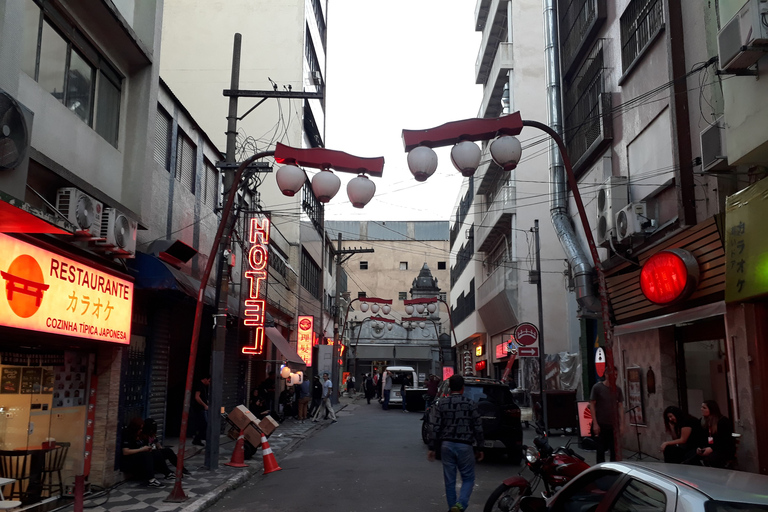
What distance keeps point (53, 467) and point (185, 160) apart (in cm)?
854

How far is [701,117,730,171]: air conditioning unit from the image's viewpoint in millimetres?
10531

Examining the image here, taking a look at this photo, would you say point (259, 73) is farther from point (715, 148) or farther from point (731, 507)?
point (731, 507)

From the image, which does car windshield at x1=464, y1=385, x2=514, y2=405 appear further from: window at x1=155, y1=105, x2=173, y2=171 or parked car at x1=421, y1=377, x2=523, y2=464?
window at x1=155, y1=105, x2=173, y2=171

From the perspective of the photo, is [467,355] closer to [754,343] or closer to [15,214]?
[754,343]

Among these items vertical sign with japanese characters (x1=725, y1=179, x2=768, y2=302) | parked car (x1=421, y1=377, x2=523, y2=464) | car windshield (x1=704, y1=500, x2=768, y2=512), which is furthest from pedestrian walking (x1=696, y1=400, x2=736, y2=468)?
car windshield (x1=704, y1=500, x2=768, y2=512)

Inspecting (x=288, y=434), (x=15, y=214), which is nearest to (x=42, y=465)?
(x=15, y=214)

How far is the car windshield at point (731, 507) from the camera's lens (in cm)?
342

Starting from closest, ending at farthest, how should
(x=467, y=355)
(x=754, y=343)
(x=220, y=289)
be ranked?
(x=754, y=343) < (x=220, y=289) < (x=467, y=355)

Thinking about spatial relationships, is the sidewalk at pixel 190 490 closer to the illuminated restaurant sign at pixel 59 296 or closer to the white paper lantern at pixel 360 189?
the illuminated restaurant sign at pixel 59 296

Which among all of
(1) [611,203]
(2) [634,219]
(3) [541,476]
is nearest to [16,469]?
(3) [541,476]

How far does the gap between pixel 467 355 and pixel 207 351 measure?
33.1m

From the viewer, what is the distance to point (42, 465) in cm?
941

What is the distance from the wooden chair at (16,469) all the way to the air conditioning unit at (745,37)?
10.6 m

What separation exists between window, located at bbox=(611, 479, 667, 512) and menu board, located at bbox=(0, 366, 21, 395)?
7776 mm
